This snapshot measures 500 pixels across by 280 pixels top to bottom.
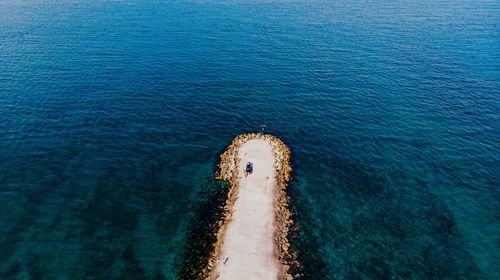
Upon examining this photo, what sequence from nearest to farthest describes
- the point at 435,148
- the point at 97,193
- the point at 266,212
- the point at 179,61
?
1. the point at 266,212
2. the point at 97,193
3. the point at 435,148
4. the point at 179,61

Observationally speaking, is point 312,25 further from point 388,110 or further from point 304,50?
point 388,110

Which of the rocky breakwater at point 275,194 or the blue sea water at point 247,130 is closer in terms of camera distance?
the rocky breakwater at point 275,194

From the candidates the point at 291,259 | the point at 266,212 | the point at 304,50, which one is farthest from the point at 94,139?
the point at 304,50

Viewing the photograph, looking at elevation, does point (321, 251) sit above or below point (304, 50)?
below

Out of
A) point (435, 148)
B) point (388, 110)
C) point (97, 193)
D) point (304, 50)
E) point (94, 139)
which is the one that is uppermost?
point (304, 50)

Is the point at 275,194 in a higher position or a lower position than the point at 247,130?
lower

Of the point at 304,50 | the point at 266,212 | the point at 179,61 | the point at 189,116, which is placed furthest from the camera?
the point at 304,50

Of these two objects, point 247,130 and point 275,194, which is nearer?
point 275,194

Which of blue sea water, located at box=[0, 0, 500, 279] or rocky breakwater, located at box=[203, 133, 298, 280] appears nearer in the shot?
rocky breakwater, located at box=[203, 133, 298, 280]
